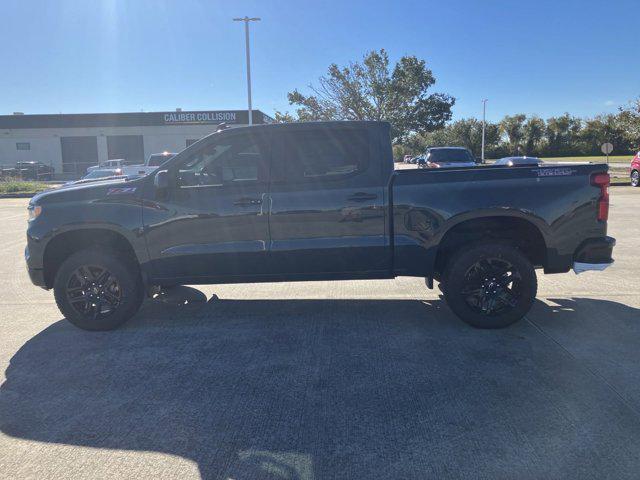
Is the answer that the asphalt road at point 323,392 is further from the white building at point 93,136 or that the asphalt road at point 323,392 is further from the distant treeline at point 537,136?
the distant treeline at point 537,136

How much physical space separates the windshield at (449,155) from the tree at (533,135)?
50.8 metres

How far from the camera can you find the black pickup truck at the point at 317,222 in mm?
4883

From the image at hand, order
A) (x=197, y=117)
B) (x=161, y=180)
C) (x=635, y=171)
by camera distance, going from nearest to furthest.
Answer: (x=161, y=180)
(x=635, y=171)
(x=197, y=117)

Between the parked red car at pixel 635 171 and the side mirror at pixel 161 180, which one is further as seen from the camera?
the parked red car at pixel 635 171

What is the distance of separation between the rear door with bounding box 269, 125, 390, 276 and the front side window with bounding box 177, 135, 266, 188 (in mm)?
192

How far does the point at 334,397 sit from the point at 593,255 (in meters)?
2.98

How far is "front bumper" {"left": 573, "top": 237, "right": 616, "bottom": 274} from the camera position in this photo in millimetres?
4914

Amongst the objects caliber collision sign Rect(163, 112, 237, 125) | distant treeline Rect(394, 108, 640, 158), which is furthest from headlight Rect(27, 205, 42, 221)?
distant treeline Rect(394, 108, 640, 158)

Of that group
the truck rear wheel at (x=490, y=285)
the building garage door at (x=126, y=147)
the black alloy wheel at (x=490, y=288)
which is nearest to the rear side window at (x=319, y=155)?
the truck rear wheel at (x=490, y=285)

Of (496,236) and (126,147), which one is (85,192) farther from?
(126,147)

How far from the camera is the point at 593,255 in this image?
16.2 feet

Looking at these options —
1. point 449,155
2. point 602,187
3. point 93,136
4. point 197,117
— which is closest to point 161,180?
point 602,187

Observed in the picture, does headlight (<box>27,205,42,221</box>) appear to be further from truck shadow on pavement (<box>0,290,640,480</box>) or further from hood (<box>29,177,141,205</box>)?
truck shadow on pavement (<box>0,290,640,480</box>)

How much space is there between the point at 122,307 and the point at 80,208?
1058 mm
